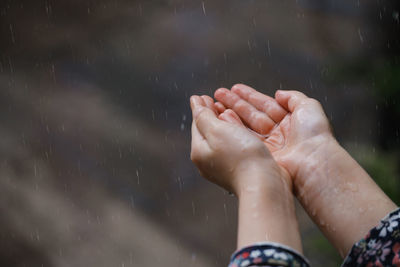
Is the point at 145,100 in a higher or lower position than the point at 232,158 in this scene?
lower

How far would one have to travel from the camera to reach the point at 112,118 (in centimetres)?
270

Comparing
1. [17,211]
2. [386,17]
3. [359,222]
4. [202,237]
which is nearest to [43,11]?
[17,211]

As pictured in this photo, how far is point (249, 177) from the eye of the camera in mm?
862

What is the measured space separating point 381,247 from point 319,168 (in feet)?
0.91

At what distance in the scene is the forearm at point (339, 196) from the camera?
0.85m

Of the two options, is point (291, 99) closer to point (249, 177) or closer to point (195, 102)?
point (195, 102)

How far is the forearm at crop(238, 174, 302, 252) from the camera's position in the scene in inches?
28.0

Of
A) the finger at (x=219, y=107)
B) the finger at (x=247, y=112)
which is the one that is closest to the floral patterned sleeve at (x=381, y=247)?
the finger at (x=247, y=112)

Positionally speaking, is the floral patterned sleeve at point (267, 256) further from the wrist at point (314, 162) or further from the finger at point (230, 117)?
the finger at point (230, 117)

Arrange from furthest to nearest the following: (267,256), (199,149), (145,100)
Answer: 1. (145,100)
2. (199,149)
3. (267,256)

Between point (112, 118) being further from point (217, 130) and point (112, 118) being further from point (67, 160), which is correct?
point (217, 130)

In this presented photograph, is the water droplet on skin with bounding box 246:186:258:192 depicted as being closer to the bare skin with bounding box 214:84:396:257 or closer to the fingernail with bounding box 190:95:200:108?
the bare skin with bounding box 214:84:396:257

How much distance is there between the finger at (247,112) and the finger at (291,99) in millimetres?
58

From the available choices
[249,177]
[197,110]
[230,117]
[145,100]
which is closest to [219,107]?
[230,117]
